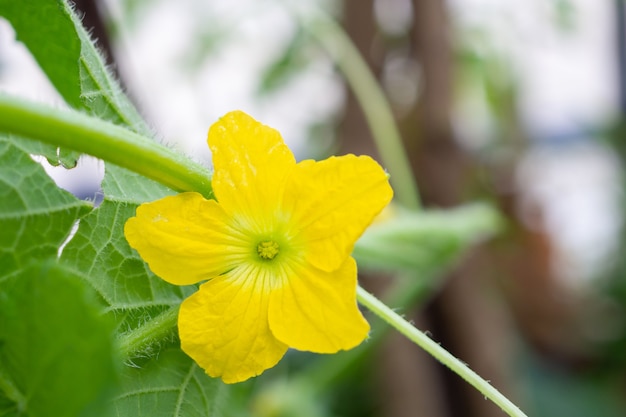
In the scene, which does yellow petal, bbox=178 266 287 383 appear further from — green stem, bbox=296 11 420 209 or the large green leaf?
green stem, bbox=296 11 420 209

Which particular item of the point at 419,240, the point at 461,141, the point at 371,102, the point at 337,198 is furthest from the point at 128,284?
the point at 461,141

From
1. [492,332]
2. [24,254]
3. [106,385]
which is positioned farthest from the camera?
[492,332]

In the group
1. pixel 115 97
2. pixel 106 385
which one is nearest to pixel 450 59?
pixel 115 97

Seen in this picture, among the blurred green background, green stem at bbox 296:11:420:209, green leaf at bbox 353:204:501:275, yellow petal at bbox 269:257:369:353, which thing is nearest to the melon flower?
yellow petal at bbox 269:257:369:353

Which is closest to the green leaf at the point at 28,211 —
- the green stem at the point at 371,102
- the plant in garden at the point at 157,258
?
the plant in garden at the point at 157,258

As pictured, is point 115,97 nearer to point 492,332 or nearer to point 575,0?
point 492,332

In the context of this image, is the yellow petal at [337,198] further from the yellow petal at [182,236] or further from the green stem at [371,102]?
the green stem at [371,102]

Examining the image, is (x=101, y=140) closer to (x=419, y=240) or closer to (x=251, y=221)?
(x=251, y=221)
